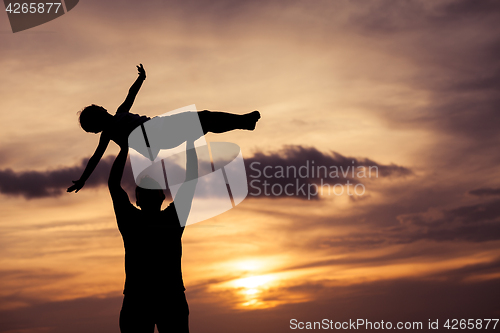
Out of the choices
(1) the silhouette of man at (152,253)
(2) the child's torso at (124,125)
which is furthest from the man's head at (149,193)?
(2) the child's torso at (124,125)

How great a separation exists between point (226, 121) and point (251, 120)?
0.37 metres

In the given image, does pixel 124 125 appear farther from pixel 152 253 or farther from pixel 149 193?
pixel 152 253

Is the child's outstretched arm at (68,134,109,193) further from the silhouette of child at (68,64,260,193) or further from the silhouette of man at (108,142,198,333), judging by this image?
the silhouette of man at (108,142,198,333)

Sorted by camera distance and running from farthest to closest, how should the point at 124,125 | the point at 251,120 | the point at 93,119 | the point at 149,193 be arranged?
the point at 124,125 → the point at 93,119 → the point at 251,120 → the point at 149,193

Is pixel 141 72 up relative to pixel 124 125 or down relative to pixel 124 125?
up

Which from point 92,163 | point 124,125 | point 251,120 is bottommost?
point 92,163

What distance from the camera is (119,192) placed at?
6328 mm

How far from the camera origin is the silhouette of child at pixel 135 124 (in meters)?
6.96

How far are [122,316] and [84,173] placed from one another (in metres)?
2.20

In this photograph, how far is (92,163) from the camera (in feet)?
24.1

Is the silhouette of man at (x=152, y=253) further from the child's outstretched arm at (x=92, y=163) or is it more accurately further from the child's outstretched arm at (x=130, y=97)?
the child's outstretched arm at (x=130, y=97)

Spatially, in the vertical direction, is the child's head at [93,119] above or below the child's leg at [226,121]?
above

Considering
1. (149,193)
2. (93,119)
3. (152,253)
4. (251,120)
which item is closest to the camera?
(152,253)

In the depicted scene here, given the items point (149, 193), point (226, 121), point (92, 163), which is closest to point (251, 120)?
point (226, 121)
